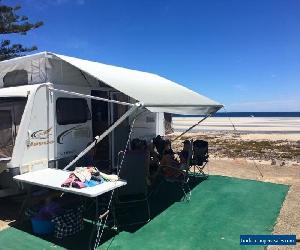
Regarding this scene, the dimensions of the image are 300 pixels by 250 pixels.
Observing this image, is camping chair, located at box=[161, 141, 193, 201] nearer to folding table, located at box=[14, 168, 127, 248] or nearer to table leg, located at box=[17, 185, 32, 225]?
folding table, located at box=[14, 168, 127, 248]

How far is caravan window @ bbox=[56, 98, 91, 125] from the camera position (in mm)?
6644

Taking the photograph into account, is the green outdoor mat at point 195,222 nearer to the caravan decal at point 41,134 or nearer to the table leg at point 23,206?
the table leg at point 23,206

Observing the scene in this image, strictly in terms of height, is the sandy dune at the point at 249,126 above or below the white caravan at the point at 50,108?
below

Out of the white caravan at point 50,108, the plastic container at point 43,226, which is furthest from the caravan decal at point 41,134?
the plastic container at point 43,226

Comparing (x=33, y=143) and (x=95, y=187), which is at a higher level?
(x=33, y=143)

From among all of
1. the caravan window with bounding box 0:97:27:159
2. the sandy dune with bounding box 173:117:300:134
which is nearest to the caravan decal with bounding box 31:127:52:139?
the caravan window with bounding box 0:97:27:159

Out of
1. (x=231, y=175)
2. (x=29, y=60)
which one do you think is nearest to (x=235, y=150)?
(x=231, y=175)

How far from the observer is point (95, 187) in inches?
205

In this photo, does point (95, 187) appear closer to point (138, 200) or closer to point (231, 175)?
point (138, 200)

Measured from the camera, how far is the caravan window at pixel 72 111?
6644 millimetres

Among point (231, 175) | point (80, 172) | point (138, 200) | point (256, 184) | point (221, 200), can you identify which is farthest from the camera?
point (231, 175)

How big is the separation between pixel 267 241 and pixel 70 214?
286 cm

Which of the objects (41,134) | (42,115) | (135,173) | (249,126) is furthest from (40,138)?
(249,126)

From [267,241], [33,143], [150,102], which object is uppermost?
[150,102]
